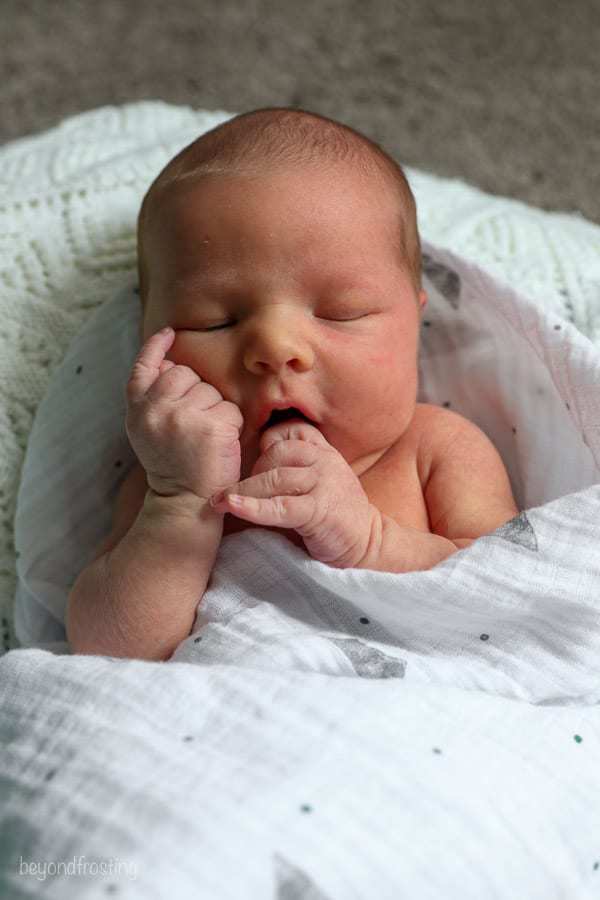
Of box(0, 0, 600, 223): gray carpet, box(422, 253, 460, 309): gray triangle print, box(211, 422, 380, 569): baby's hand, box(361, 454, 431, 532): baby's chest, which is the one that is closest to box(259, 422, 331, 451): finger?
box(211, 422, 380, 569): baby's hand

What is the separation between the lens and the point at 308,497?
0.93m

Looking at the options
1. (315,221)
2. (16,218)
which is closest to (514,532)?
(315,221)

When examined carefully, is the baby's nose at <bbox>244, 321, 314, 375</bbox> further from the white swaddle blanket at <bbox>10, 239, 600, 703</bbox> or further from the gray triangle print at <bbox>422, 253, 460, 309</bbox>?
the gray triangle print at <bbox>422, 253, 460, 309</bbox>

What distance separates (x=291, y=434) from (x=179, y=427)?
0.33 ft

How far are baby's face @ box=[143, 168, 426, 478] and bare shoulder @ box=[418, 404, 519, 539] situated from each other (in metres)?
0.09

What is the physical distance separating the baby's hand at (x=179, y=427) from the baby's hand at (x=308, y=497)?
0.03 metres

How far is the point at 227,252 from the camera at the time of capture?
3.30 ft

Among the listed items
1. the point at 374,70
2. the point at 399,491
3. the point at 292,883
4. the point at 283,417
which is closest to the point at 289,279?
the point at 283,417

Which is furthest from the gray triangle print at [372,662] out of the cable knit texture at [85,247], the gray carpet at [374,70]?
the gray carpet at [374,70]

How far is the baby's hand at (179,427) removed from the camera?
3.14 ft

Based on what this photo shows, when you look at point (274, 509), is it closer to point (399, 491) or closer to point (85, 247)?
point (399, 491)

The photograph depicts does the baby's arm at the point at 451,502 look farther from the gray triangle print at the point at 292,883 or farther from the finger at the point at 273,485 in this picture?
the gray triangle print at the point at 292,883

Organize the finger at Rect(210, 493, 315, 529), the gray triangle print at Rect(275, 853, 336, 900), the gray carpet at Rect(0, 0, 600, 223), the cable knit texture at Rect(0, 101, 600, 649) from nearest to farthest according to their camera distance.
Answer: the gray triangle print at Rect(275, 853, 336, 900) → the finger at Rect(210, 493, 315, 529) → the cable knit texture at Rect(0, 101, 600, 649) → the gray carpet at Rect(0, 0, 600, 223)

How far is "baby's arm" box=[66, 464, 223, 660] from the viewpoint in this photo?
3.21 ft
